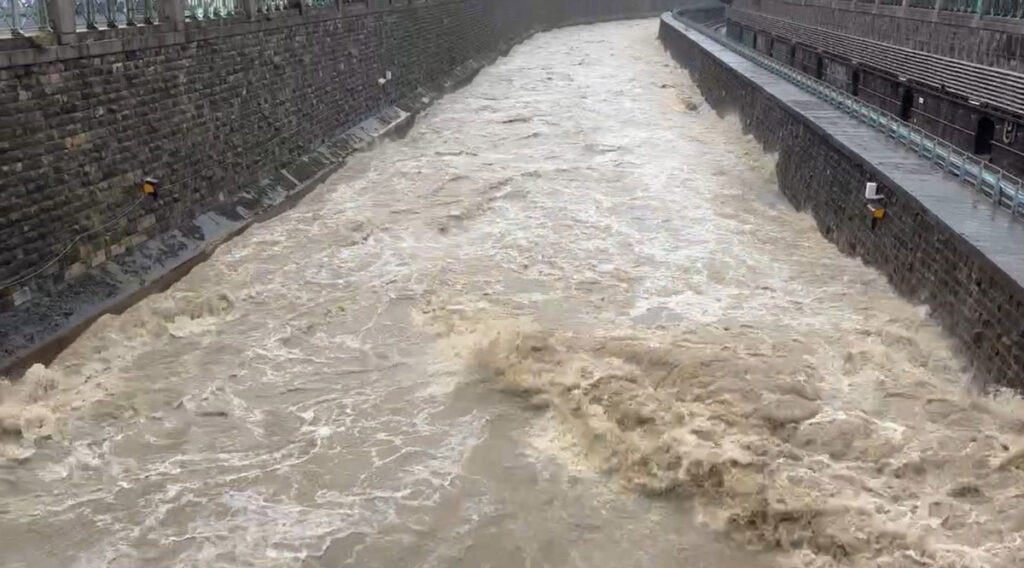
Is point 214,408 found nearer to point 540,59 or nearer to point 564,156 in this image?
point 564,156

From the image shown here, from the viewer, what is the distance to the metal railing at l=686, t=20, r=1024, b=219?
35.2ft

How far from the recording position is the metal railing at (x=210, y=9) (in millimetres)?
14664

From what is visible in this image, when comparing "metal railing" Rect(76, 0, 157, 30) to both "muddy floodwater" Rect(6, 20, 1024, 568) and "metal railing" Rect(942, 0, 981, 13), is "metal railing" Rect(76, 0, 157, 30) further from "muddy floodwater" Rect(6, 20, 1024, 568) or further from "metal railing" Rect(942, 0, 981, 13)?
"metal railing" Rect(942, 0, 981, 13)

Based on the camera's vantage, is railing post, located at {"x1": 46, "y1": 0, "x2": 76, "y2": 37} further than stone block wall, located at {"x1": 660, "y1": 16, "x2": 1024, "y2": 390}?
Yes

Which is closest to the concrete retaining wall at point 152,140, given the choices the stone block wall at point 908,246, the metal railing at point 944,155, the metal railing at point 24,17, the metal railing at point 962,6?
the metal railing at point 24,17

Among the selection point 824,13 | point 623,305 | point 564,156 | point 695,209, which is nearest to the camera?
point 623,305

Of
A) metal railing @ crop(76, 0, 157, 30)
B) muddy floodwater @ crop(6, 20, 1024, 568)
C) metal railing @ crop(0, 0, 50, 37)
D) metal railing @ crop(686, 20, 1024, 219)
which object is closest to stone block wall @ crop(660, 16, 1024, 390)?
muddy floodwater @ crop(6, 20, 1024, 568)

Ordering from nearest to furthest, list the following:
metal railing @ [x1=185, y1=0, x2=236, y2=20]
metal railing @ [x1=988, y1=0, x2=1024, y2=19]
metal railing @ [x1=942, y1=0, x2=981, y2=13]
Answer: metal railing @ [x1=185, y1=0, x2=236, y2=20] → metal railing @ [x1=988, y1=0, x2=1024, y2=19] → metal railing @ [x1=942, y1=0, x2=981, y2=13]

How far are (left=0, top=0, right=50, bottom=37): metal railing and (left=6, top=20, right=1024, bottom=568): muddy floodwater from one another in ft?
11.2

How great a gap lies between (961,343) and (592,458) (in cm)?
415

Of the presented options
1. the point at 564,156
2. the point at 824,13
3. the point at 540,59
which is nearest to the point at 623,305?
the point at 564,156

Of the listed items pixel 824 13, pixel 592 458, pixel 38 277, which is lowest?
pixel 592 458

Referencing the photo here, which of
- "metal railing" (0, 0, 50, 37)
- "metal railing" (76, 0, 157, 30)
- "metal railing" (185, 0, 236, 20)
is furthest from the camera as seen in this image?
"metal railing" (185, 0, 236, 20)

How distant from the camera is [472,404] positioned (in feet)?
31.4
